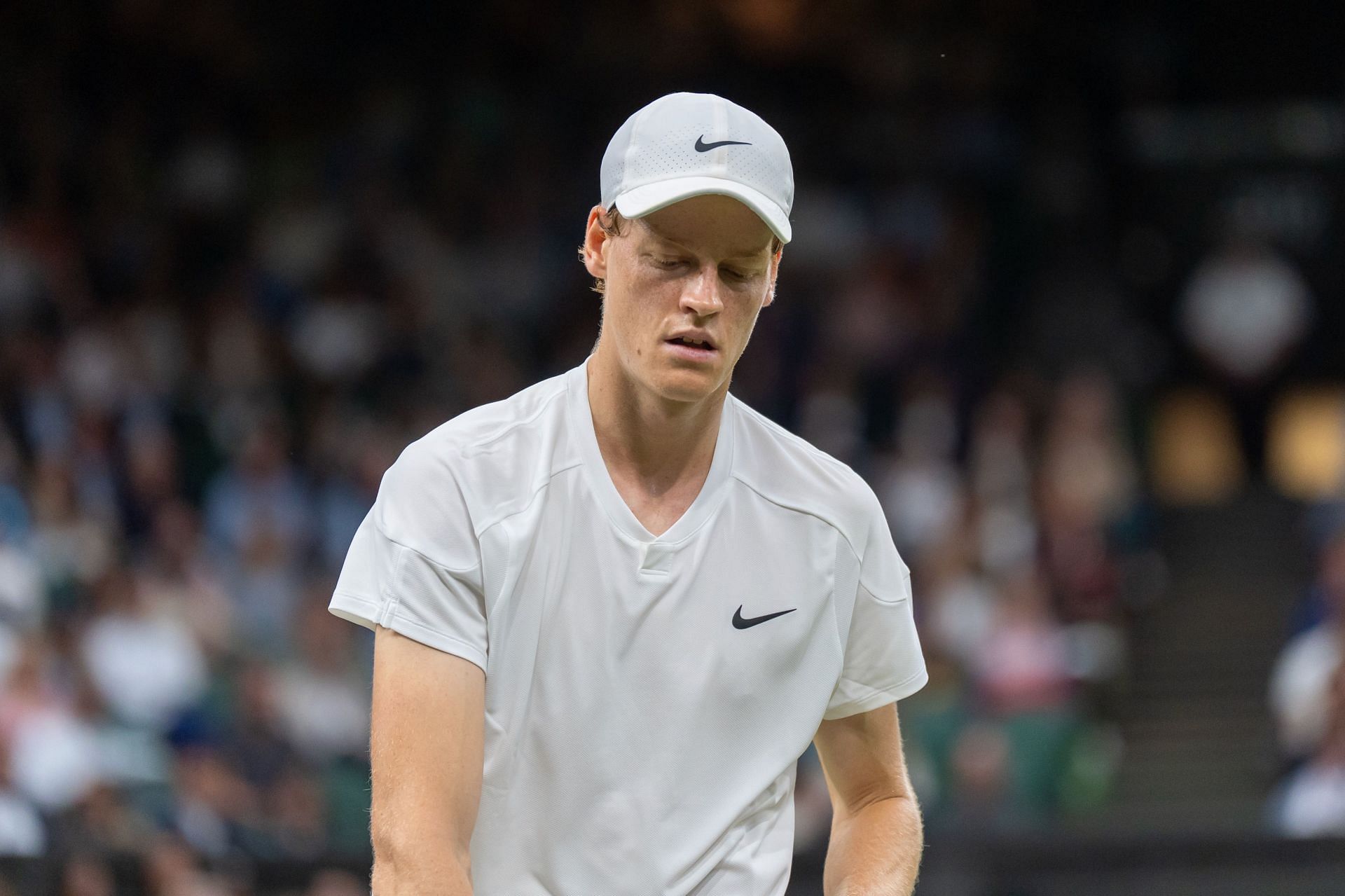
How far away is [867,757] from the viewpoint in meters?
2.95

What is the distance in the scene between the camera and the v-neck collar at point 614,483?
2.67 metres

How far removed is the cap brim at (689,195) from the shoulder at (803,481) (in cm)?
41

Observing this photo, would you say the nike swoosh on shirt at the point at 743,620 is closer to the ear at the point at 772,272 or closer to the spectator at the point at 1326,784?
the ear at the point at 772,272

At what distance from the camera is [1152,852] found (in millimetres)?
6898

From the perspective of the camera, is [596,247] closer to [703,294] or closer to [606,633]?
[703,294]

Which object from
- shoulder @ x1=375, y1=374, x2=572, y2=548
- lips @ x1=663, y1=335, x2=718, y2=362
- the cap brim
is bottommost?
shoulder @ x1=375, y1=374, x2=572, y2=548

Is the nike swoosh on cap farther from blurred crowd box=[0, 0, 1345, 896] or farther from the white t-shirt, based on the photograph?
blurred crowd box=[0, 0, 1345, 896]

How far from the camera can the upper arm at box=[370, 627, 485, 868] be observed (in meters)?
2.42

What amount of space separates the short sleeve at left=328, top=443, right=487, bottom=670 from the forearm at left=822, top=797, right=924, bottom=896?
741mm

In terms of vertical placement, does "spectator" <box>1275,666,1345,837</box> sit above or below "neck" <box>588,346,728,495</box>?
below

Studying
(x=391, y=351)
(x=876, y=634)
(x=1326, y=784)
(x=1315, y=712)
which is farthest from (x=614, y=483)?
(x=391, y=351)

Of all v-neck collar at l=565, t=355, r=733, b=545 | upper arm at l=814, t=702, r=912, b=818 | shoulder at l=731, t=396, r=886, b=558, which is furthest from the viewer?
upper arm at l=814, t=702, r=912, b=818

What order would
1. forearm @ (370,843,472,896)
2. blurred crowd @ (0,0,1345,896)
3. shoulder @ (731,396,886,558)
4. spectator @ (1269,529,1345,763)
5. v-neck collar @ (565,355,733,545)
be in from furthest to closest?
spectator @ (1269,529,1345,763), blurred crowd @ (0,0,1345,896), shoulder @ (731,396,886,558), v-neck collar @ (565,355,733,545), forearm @ (370,843,472,896)

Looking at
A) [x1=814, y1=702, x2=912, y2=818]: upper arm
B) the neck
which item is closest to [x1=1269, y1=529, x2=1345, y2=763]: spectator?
[x1=814, y1=702, x2=912, y2=818]: upper arm
